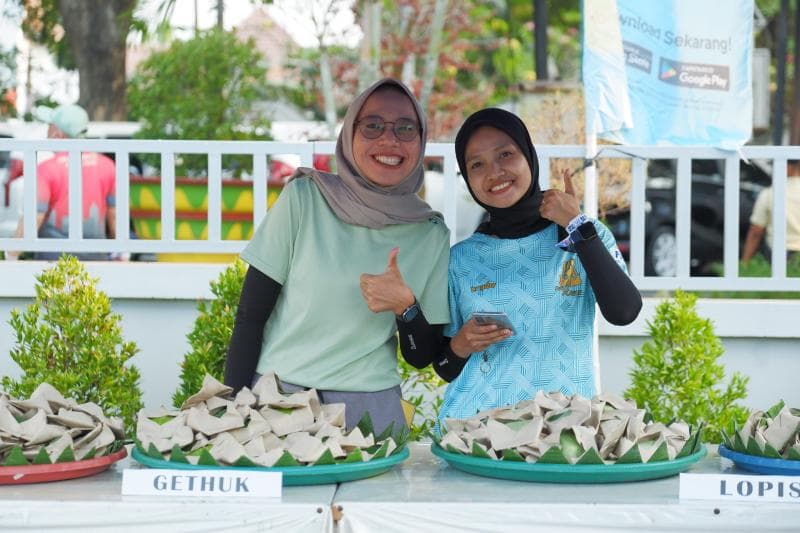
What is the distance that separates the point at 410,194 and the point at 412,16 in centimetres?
1161

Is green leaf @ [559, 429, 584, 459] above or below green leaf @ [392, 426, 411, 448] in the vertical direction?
above

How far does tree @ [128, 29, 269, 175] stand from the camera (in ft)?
27.4

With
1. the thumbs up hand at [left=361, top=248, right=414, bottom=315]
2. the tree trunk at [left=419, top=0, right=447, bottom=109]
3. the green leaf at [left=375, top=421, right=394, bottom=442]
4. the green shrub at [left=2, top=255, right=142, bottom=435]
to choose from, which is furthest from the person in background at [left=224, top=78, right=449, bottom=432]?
the tree trunk at [left=419, top=0, right=447, bottom=109]

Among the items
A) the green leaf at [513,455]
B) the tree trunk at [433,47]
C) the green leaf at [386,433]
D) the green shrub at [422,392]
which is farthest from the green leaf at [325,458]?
the tree trunk at [433,47]

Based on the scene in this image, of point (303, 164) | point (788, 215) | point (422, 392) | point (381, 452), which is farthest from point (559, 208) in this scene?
point (788, 215)

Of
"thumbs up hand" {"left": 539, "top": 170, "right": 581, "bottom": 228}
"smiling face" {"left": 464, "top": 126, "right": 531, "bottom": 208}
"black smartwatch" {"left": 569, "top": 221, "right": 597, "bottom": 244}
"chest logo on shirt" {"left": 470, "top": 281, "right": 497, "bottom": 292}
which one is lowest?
"chest logo on shirt" {"left": 470, "top": 281, "right": 497, "bottom": 292}

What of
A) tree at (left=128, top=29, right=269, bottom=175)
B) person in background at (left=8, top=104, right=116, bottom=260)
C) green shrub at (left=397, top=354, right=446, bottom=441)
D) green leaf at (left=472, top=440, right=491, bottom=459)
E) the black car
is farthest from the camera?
the black car

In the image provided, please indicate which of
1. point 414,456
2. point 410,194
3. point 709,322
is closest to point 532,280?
point 410,194

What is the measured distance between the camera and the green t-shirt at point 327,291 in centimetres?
256

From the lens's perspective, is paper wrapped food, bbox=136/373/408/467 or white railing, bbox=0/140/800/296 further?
white railing, bbox=0/140/800/296

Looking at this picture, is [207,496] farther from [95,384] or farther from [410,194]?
[95,384]

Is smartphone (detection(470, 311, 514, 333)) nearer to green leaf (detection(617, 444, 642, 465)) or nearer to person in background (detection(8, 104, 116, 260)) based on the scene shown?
green leaf (detection(617, 444, 642, 465))

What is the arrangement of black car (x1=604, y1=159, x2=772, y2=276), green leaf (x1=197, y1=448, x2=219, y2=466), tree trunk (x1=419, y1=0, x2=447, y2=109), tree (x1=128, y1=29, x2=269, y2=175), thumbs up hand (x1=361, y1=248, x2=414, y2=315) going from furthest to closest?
1. black car (x1=604, y1=159, x2=772, y2=276)
2. tree trunk (x1=419, y1=0, x2=447, y2=109)
3. tree (x1=128, y1=29, x2=269, y2=175)
4. thumbs up hand (x1=361, y1=248, x2=414, y2=315)
5. green leaf (x1=197, y1=448, x2=219, y2=466)

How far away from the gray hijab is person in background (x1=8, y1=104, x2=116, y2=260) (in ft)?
10.7
